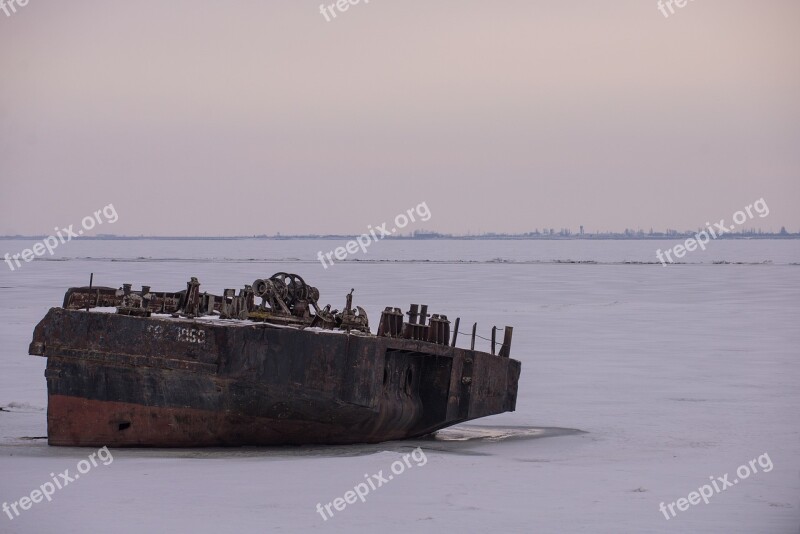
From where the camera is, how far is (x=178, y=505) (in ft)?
25.0

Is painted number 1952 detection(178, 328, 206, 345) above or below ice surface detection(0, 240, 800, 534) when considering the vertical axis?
above

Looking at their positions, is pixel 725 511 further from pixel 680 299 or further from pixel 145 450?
pixel 680 299

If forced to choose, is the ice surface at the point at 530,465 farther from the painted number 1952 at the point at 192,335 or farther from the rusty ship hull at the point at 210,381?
the painted number 1952 at the point at 192,335

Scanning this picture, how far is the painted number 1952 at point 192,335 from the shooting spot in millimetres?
9531

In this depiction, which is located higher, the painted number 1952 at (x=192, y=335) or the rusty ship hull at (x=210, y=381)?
the painted number 1952 at (x=192, y=335)

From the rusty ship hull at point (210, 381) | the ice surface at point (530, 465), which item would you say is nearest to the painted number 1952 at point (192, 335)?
the rusty ship hull at point (210, 381)

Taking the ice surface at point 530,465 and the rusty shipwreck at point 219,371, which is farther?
the rusty shipwreck at point 219,371

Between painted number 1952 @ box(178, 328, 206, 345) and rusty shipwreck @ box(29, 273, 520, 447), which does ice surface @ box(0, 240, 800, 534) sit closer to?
rusty shipwreck @ box(29, 273, 520, 447)

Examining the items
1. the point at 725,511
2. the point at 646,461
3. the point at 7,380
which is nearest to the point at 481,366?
the point at 646,461

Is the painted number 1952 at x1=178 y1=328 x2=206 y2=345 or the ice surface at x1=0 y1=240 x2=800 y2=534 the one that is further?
the painted number 1952 at x1=178 y1=328 x2=206 y2=345

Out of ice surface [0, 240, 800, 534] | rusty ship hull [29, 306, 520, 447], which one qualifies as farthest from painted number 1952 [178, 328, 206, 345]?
ice surface [0, 240, 800, 534]

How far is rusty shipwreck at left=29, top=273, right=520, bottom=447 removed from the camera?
9586mm

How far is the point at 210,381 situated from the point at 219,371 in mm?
160

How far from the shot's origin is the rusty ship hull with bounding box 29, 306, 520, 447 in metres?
9.58
